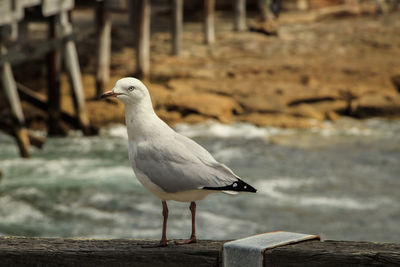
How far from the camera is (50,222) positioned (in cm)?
1120

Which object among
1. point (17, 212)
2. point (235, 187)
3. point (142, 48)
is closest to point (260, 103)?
point (142, 48)

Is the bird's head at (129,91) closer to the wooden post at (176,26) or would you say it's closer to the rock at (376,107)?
the rock at (376,107)

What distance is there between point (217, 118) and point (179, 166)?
13.9 metres

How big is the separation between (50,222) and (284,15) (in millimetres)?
15913

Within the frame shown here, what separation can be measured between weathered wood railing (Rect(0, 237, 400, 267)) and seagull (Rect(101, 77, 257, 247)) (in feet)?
0.79

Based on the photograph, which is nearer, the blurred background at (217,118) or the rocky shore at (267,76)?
the blurred background at (217,118)

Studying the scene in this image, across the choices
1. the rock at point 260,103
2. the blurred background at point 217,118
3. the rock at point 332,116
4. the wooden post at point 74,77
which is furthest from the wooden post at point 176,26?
the wooden post at point 74,77

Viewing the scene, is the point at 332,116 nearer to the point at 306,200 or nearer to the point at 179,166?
the point at 306,200

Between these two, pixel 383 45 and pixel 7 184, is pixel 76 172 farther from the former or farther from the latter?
pixel 383 45

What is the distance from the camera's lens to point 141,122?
10.6 feet

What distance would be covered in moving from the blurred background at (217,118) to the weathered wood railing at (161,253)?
25.3ft

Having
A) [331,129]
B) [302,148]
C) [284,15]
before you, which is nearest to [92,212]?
[302,148]

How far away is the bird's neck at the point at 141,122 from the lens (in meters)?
3.23

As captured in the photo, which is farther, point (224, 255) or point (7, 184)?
point (7, 184)
